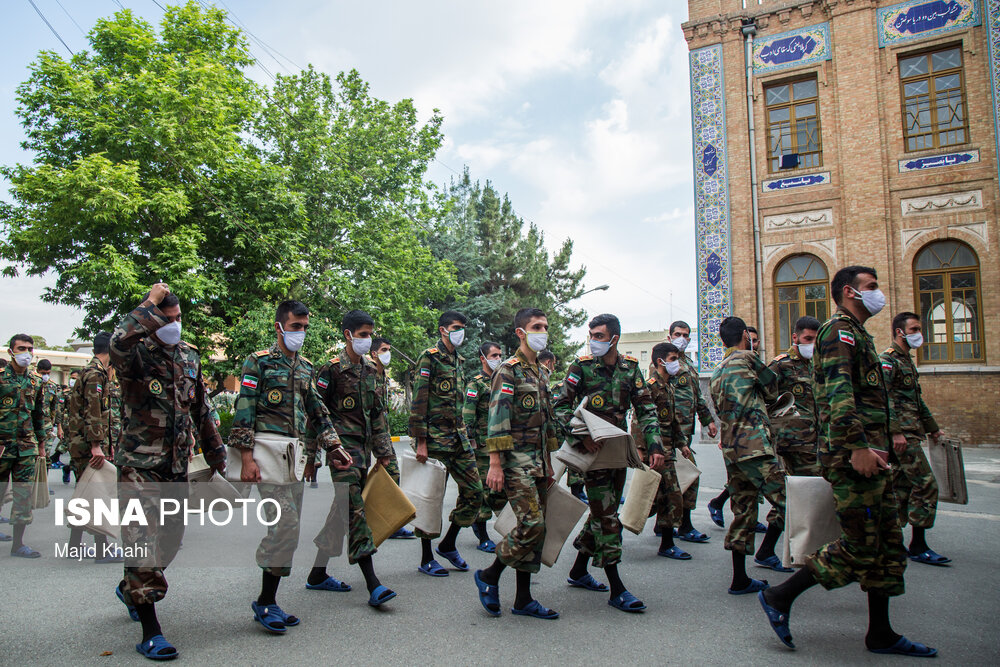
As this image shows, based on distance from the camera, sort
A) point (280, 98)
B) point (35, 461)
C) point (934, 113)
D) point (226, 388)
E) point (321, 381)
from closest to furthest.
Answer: point (321, 381), point (35, 461), point (934, 113), point (226, 388), point (280, 98)

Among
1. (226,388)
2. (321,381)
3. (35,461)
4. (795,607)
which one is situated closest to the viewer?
(795,607)

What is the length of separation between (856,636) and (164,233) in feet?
63.4

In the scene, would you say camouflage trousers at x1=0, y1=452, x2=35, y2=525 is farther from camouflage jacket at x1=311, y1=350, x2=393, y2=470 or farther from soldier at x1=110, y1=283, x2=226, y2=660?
camouflage jacket at x1=311, y1=350, x2=393, y2=470

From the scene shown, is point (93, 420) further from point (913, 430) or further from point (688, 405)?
point (913, 430)

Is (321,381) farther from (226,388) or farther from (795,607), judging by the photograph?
(226,388)

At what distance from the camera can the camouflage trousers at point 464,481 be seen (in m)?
5.94

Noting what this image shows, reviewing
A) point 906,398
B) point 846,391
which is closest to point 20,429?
point 846,391

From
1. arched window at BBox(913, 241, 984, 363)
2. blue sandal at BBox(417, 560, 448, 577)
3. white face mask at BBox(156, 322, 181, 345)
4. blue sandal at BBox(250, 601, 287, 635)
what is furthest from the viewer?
arched window at BBox(913, 241, 984, 363)

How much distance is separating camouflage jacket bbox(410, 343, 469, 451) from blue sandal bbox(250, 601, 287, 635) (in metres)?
2.00

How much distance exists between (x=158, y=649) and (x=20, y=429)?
455 centimetres

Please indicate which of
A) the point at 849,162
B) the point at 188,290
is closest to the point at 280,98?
the point at 188,290

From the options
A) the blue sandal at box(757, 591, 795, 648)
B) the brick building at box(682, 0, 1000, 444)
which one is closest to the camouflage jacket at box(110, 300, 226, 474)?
the blue sandal at box(757, 591, 795, 648)

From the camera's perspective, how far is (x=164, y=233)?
61.0 feet

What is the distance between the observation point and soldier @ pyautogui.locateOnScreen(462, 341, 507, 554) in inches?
209
